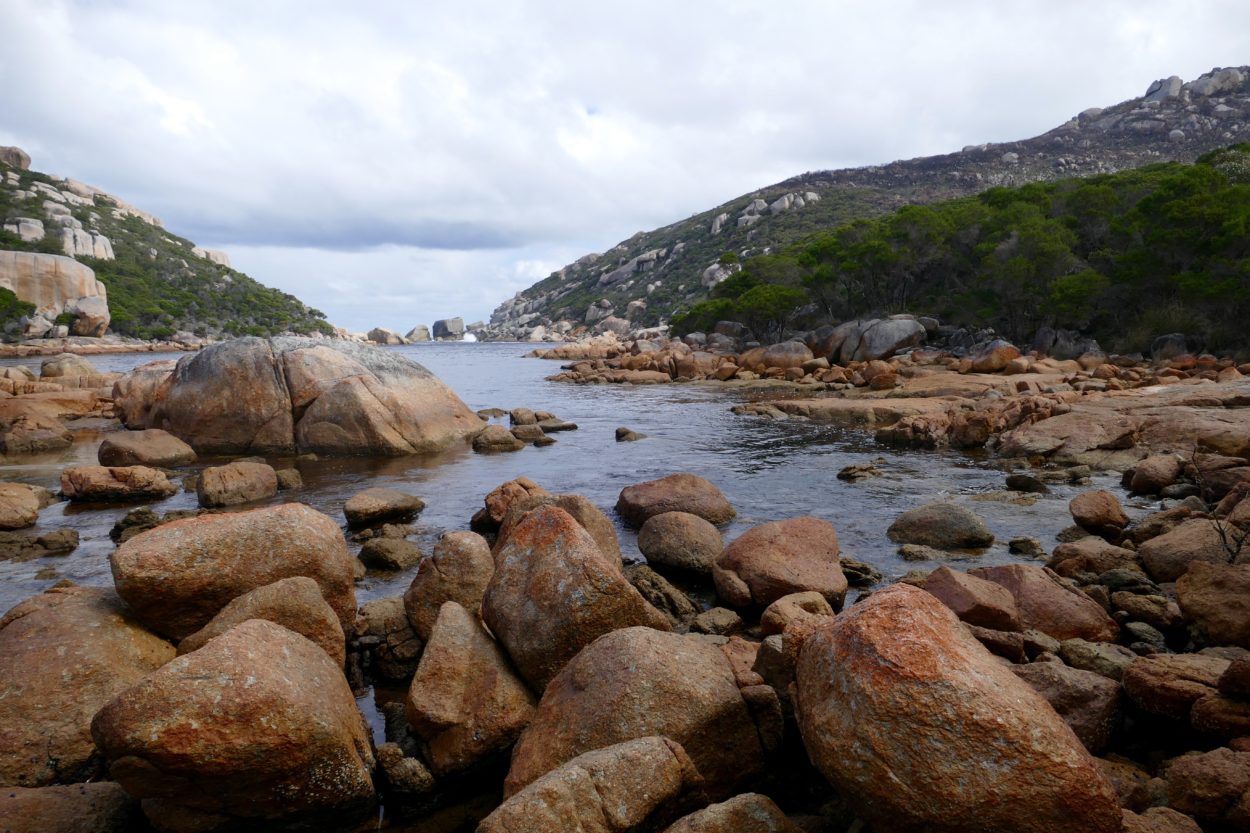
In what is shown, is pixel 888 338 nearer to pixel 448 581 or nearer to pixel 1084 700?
pixel 448 581

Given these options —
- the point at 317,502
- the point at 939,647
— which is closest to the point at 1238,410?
the point at 939,647

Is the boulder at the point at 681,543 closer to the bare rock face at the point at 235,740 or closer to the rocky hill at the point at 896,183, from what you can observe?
the bare rock face at the point at 235,740

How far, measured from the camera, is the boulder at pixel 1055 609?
6.75 m

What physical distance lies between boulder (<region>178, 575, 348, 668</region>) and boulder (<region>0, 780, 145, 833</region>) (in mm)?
1166

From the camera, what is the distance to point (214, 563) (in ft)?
19.9

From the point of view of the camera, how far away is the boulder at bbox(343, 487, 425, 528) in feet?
38.4

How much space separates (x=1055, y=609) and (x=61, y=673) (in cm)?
815

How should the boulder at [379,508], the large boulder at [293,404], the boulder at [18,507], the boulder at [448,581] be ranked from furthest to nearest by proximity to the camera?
the large boulder at [293,404]
the boulder at [379,508]
the boulder at [18,507]
the boulder at [448,581]

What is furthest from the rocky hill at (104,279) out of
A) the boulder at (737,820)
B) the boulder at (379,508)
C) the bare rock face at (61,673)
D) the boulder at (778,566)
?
the boulder at (737,820)

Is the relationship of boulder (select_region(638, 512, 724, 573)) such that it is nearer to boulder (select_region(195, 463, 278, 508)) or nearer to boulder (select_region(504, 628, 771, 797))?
boulder (select_region(504, 628, 771, 797))

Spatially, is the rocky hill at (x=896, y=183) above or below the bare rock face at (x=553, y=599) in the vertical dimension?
above

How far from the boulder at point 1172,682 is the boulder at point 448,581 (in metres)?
5.07

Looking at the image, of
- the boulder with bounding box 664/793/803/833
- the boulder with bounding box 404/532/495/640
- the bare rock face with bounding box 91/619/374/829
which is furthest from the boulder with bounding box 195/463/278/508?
the boulder with bounding box 664/793/803/833

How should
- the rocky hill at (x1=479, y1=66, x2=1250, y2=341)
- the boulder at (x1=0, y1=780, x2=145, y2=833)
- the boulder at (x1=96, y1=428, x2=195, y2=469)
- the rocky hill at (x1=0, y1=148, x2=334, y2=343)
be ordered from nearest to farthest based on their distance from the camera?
the boulder at (x1=0, y1=780, x2=145, y2=833), the boulder at (x1=96, y1=428, x2=195, y2=469), the rocky hill at (x1=0, y1=148, x2=334, y2=343), the rocky hill at (x1=479, y1=66, x2=1250, y2=341)
